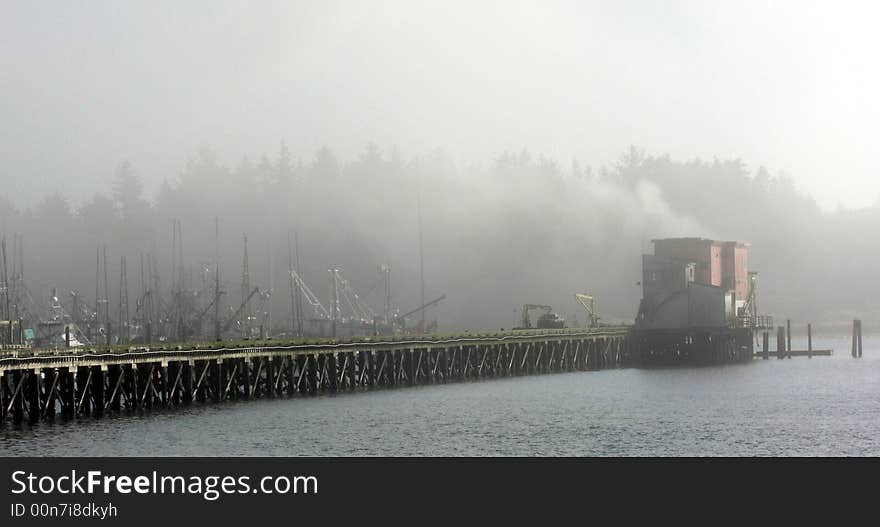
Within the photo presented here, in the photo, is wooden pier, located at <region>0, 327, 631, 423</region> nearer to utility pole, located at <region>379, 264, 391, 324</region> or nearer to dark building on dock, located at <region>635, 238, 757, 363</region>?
dark building on dock, located at <region>635, 238, 757, 363</region>

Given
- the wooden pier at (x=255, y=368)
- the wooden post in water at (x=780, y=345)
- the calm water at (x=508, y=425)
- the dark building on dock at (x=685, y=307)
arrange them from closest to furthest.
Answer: the calm water at (x=508, y=425), the wooden pier at (x=255, y=368), the dark building on dock at (x=685, y=307), the wooden post in water at (x=780, y=345)

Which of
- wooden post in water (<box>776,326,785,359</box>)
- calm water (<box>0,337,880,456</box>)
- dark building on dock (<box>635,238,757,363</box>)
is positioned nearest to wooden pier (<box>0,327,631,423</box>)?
calm water (<box>0,337,880,456</box>)

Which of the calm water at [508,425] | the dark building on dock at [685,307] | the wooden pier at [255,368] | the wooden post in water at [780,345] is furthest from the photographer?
the wooden post in water at [780,345]

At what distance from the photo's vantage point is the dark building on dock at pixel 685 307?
148875mm

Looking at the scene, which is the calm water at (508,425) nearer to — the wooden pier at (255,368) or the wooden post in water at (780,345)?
the wooden pier at (255,368)

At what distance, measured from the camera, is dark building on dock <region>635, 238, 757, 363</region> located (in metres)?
149

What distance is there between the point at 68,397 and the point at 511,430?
27566 mm

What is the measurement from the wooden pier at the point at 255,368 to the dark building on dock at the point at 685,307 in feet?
28.3

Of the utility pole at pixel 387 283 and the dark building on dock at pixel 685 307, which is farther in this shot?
the utility pole at pixel 387 283

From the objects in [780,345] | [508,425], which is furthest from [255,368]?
[780,345]

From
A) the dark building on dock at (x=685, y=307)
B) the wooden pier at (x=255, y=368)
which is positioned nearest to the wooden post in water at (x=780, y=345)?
the dark building on dock at (x=685, y=307)
